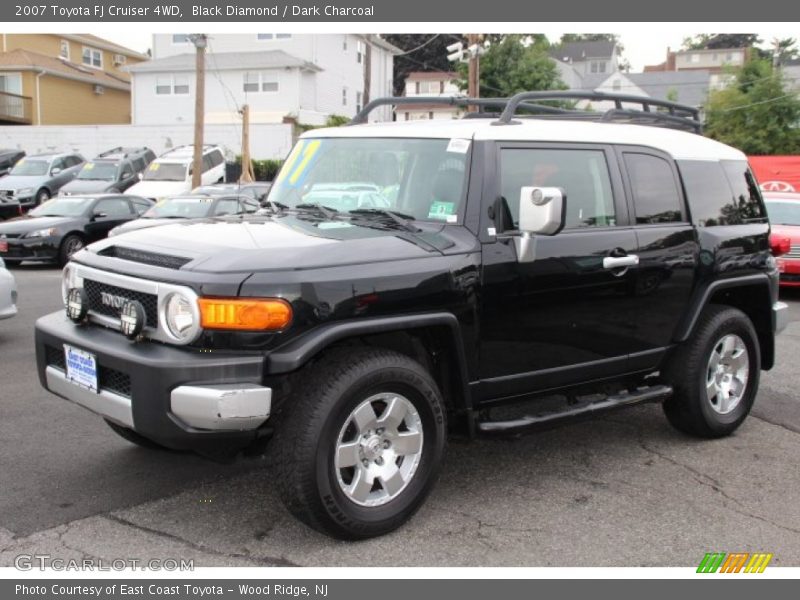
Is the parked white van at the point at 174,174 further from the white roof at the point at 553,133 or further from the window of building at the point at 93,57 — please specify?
the window of building at the point at 93,57

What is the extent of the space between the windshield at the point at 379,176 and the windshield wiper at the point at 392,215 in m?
0.02

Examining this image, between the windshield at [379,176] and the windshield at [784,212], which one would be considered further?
the windshield at [784,212]

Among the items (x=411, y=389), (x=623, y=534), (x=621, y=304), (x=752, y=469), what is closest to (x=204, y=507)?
(x=411, y=389)

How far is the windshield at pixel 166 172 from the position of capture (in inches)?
1001

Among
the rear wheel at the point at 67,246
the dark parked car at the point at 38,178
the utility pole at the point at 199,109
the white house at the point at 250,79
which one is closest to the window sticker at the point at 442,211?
the rear wheel at the point at 67,246

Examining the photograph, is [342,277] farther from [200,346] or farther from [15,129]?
[15,129]

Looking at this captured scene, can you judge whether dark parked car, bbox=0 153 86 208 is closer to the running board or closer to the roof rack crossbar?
the roof rack crossbar

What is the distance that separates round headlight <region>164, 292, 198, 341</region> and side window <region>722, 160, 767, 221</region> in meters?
3.94

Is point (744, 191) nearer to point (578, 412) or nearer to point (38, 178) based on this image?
point (578, 412)

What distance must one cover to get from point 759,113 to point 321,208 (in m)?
37.3

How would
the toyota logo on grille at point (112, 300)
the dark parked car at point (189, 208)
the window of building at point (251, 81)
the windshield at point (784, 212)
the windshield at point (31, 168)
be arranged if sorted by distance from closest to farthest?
the toyota logo on grille at point (112, 300)
the windshield at point (784, 212)
the dark parked car at point (189, 208)
the windshield at point (31, 168)
the window of building at point (251, 81)

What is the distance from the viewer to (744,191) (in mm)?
5934

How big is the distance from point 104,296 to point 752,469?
387cm

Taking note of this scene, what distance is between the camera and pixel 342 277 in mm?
3812
